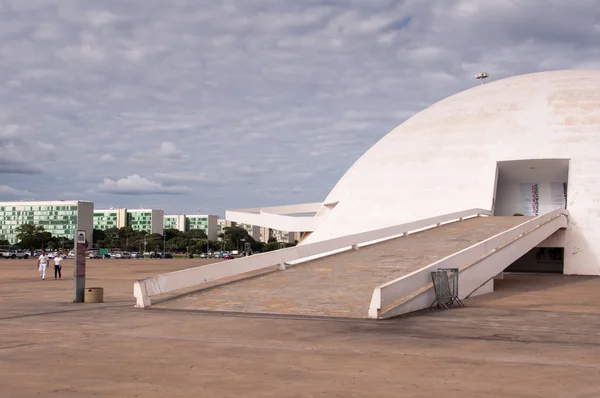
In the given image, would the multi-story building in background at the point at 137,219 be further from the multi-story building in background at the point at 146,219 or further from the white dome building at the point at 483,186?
the white dome building at the point at 483,186

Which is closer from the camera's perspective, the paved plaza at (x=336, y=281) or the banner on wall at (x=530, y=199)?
the paved plaza at (x=336, y=281)

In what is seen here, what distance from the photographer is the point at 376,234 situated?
23.3 meters

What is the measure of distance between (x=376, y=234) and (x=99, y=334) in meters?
14.1

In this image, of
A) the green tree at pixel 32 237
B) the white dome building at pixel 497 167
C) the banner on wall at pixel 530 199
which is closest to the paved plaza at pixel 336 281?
the white dome building at pixel 497 167

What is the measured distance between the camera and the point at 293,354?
Answer: 884cm

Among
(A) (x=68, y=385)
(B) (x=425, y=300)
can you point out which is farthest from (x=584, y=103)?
(A) (x=68, y=385)

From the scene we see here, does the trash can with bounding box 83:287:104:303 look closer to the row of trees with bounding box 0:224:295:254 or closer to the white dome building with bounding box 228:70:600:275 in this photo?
the white dome building with bounding box 228:70:600:275

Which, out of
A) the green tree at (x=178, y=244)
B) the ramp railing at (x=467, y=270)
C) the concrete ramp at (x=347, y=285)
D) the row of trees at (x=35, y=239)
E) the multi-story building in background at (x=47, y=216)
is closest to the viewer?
the ramp railing at (x=467, y=270)

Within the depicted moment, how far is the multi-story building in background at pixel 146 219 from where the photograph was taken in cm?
19312

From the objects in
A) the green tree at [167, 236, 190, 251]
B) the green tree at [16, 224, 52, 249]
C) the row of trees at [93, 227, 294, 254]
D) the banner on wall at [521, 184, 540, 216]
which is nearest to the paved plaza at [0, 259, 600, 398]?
the banner on wall at [521, 184, 540, 216]

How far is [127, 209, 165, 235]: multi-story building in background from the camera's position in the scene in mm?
193125

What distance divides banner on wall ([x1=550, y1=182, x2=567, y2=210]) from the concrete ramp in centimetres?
1008

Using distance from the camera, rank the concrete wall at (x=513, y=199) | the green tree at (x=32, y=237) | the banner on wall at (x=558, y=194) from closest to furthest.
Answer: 1. the banner on wall at (x=558, y=194)
2. the concrete wall at (x=513, y=199)
3. the green tree at (x=32, y=237)

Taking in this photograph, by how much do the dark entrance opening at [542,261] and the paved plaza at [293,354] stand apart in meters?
19.4
